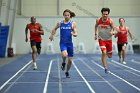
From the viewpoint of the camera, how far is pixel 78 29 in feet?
86.5

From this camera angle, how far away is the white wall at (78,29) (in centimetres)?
2595

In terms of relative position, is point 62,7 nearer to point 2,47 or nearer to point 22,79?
point 2,47

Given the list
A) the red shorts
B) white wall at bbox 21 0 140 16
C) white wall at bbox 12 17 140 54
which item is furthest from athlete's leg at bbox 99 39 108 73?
white wall at bbox 21 0 140 16

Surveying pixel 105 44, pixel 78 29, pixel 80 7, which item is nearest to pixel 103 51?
pixel 105 44

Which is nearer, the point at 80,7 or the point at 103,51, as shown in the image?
the point at 103,51

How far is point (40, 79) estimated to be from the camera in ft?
34.5

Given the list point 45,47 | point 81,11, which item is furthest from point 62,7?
point 45,47

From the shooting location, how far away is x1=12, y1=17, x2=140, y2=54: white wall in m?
26.0

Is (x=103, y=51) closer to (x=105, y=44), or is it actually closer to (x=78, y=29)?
(x=105, y=44)

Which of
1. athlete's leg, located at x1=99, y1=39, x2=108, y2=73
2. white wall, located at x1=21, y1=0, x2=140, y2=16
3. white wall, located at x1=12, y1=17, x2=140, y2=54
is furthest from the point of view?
white wall, located at x1=21, y1=0, x2=140, y2=16

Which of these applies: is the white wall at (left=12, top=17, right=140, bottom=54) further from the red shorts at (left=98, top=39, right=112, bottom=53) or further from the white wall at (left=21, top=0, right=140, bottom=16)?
the red shorts at (left=98, top=39, right=112, bottom=53)

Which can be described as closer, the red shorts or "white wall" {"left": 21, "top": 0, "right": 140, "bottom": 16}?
the red shorts

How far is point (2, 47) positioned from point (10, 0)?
10.6ft

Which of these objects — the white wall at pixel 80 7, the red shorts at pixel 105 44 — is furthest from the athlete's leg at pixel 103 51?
the white wall at pixel 80 7
